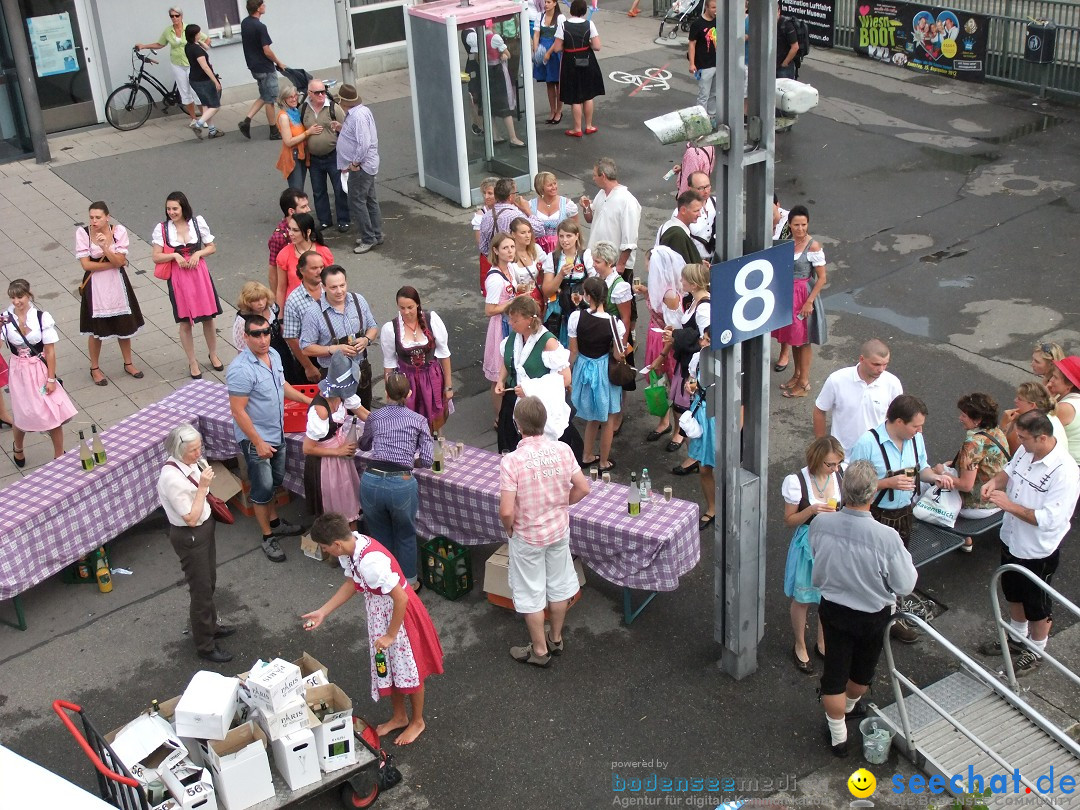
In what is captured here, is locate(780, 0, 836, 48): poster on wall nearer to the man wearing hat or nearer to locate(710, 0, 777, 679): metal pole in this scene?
the man wearing hat

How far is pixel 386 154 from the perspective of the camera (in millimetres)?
16688

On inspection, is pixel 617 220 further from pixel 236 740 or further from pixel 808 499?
pixel 236 740

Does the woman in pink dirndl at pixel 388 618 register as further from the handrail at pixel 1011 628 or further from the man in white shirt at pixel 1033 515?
the man in white shirt at pixel 1033 515

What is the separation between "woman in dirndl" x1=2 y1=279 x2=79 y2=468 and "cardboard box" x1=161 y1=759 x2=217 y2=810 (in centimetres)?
423

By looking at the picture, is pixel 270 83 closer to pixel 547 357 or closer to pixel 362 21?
pixel 362 21

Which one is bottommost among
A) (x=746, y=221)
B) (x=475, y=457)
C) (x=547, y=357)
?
(x=475, y=457)

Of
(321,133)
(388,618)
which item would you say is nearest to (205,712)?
(388,618)

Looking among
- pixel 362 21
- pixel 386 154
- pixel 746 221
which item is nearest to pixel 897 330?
pixel 746 221

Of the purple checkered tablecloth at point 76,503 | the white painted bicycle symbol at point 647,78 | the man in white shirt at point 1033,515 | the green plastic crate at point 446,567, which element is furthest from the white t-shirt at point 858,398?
the white painted bicycle symbol at point 647,78

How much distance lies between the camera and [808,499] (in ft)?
22.3

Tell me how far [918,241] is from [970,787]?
8.23 metres

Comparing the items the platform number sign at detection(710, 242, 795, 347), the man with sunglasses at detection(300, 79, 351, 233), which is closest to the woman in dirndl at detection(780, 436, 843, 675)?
the platform number sign at detection(710, 242, 795, 347)

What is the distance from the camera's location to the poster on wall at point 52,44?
1706cm

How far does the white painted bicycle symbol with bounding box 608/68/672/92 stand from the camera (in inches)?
748
